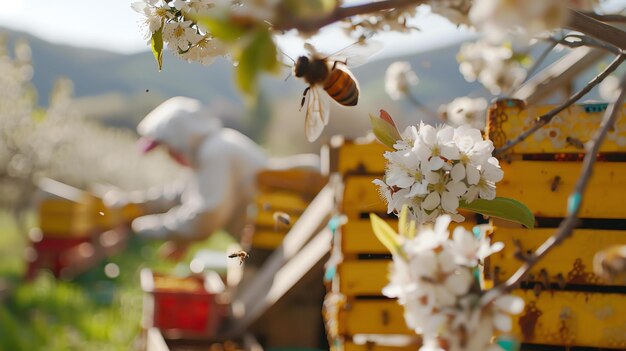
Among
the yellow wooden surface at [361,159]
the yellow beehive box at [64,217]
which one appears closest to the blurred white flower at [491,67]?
the yellow wooden surface at [361,159]

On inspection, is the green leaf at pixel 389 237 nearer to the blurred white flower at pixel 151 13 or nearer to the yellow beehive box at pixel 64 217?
the blurred white flower at pixel 151 13

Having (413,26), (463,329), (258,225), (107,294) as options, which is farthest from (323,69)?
(107,294)

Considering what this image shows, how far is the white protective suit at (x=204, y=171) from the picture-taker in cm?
601

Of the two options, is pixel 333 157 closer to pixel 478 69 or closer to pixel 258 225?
pixel 478 69

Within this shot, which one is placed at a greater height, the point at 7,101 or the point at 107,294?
the point at 7,101

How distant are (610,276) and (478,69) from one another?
301 centimetres

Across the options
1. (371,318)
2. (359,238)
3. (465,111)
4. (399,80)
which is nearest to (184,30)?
(359,238)

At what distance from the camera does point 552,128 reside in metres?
1.74

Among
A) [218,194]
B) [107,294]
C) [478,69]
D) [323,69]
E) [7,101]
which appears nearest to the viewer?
[323,69]

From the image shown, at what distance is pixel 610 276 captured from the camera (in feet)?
2.34

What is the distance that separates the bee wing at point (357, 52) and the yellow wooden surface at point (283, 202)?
9.75ft

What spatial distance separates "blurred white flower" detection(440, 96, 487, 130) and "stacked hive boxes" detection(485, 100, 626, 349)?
3.62ft

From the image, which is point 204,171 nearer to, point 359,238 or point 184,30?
point 359,238

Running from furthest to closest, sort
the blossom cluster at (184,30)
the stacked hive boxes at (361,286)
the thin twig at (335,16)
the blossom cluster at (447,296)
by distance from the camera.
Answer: the stacked hive boxes at (361,286) → the blossom cluster at (184,30) → the blossom cluster at (447,296) → the thin twig at (335,16)
